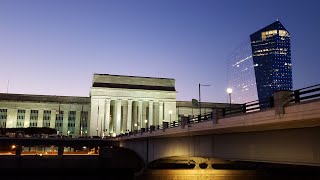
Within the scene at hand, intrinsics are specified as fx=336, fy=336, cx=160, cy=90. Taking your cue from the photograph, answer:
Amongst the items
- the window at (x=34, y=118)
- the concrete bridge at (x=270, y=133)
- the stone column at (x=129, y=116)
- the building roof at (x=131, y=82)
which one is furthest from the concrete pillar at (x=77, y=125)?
the concrete bridge at (x=270, y=133)

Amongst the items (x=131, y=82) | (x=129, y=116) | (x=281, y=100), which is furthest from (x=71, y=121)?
(x=281, y=100)

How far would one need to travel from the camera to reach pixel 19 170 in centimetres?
7900

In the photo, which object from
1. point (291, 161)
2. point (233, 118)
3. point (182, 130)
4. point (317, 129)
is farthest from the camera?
point (182, 130)

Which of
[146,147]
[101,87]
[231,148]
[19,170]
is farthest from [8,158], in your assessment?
[231,148]

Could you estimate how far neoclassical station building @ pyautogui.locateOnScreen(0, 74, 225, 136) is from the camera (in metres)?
136

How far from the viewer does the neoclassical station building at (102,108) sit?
136375mm

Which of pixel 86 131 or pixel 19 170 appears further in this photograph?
pixel 86 131

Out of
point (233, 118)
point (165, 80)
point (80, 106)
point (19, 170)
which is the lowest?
point (19, 170)

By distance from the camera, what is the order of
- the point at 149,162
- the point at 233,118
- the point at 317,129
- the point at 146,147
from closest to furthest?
the point at 317,129, the point at 233,118, the point at 149,162, the point at 146,147

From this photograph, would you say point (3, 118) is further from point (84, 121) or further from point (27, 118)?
point (84, 121)

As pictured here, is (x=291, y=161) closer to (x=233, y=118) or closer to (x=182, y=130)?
(x=233, y=118)

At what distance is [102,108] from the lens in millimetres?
136500

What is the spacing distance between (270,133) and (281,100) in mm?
2937

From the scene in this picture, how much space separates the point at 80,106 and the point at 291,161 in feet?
437
